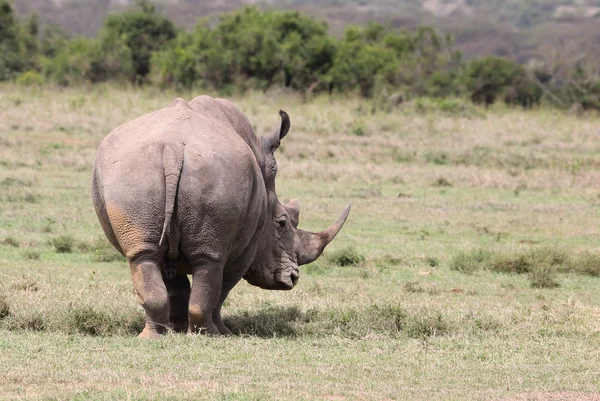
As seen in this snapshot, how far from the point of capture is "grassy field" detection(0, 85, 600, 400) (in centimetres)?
648

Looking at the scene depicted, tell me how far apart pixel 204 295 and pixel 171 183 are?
35.2 inches

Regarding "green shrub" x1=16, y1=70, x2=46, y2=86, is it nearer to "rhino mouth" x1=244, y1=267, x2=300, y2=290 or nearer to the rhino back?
"rhino mouth" x1=244, y1=267, x2=300, y2=290

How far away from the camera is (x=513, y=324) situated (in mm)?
8586

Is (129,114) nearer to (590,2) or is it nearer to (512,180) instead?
(512,180)

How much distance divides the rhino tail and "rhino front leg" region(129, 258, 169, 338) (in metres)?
0.18

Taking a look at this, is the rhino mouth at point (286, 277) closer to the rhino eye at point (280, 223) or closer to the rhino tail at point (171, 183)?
the rhino eye at point (280, 223)

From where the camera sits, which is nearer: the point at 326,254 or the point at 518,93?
the point at 326,254

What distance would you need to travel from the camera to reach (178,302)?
8148 millimetres

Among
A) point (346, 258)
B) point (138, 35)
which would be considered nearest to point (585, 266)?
point (346, 258)

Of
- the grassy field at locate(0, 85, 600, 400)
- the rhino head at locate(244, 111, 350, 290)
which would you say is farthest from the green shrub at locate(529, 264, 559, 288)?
the rhino head at locate(244, 111, 350, 290)

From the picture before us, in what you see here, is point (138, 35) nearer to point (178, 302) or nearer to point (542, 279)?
point (542, 279)

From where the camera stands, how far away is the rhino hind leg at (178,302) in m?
8.11

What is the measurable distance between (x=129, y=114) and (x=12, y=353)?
17509 millimetres

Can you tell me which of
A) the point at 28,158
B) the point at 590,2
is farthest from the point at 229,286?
the point at 590,2
